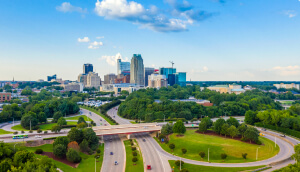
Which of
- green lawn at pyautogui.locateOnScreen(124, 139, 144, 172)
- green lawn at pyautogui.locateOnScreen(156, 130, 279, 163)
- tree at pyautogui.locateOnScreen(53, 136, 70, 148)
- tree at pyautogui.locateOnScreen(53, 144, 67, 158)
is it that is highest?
tree at pyautogui.locateOnScreen(53, 136, 70, 148)

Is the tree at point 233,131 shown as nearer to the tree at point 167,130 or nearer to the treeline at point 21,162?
the tree at point 167,130

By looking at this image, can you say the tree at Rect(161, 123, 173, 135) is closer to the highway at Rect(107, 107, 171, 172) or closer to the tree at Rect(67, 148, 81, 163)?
the highway at Rect(107, 107, 171, 172)

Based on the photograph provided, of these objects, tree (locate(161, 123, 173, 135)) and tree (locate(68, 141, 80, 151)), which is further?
tree (locate(161, 123, 173, 135))

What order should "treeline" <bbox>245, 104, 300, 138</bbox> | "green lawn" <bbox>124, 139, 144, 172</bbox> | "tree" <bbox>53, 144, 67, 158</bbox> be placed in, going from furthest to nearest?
"treeline" <bbox>245, 104, 300, 138</bbox> < "tree" <bbox>53, 144, 67, 158</bbox> < "green lawn" <bbox>124, 139, 144, 172</bbox>

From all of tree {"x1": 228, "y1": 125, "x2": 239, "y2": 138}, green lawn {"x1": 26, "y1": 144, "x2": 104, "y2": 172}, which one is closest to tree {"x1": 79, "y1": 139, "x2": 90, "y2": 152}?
green lawn {"x1": 26, "y1": 144, "x2": 104, "y2": 172}

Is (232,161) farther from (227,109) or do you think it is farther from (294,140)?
(227,109)

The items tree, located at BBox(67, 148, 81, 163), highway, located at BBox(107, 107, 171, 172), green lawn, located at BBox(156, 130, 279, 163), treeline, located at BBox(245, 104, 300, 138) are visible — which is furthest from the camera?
treeline, located at BBox(245, 104, 300, 138)

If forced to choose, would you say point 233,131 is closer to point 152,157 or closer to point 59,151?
point 152,157

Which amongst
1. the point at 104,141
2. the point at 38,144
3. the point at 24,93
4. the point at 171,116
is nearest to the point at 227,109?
the point at 171,116

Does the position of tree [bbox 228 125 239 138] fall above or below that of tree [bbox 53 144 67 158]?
above
